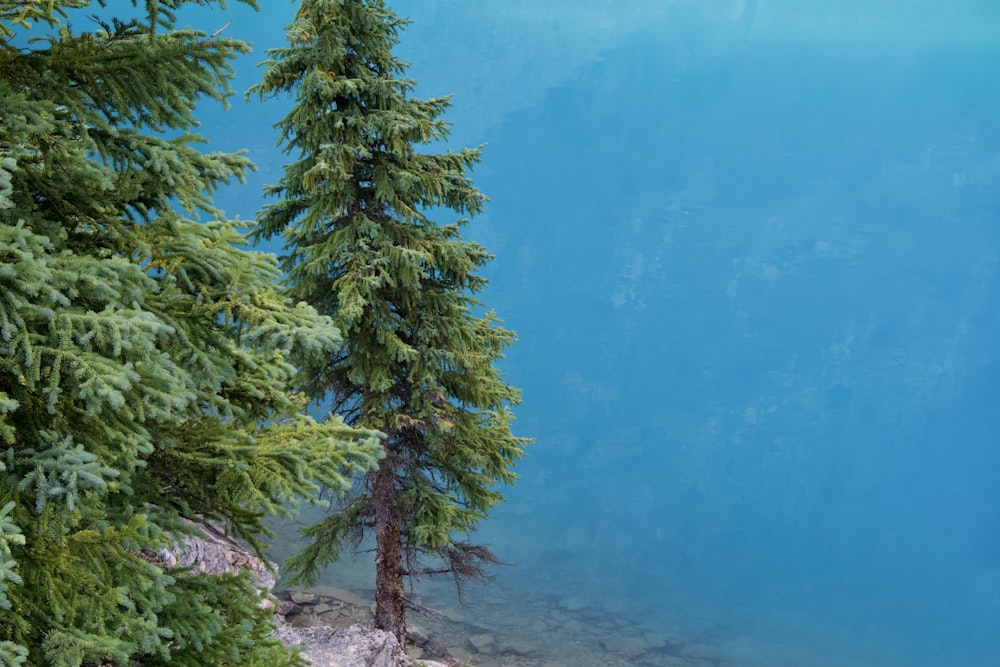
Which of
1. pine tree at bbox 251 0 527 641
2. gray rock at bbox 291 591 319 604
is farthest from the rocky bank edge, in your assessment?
gray rock at bbox 291 591 319 604

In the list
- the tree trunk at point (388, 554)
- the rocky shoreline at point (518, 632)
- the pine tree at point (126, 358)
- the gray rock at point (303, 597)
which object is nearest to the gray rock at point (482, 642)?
the rocky shoreline at point (518, 632)

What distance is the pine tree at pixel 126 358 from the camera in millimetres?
2480

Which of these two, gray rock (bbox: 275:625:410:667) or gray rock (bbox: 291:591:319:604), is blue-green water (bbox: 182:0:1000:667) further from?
gray rock (bbox: 275:625:410:667)

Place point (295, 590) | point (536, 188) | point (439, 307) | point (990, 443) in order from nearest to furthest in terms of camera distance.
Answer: point (439, 307), point (295, 590), point (990, 443), point (536, 188)

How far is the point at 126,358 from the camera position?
280 centimetres

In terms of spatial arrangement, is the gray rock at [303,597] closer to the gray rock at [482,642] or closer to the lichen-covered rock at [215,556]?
the gray rock at [482,642]

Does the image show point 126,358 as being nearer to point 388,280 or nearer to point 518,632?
point 388,280

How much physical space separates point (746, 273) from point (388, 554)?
16.5 m

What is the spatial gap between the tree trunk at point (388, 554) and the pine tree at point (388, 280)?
0.01 metres

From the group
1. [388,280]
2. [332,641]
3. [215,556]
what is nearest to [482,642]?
[215,556]

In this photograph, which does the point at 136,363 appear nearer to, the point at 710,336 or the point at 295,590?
the point at 295,590

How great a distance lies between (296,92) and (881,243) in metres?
18.3

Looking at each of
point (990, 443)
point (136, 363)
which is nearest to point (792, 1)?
point (990, 443)

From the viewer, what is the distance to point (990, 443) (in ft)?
66.3
